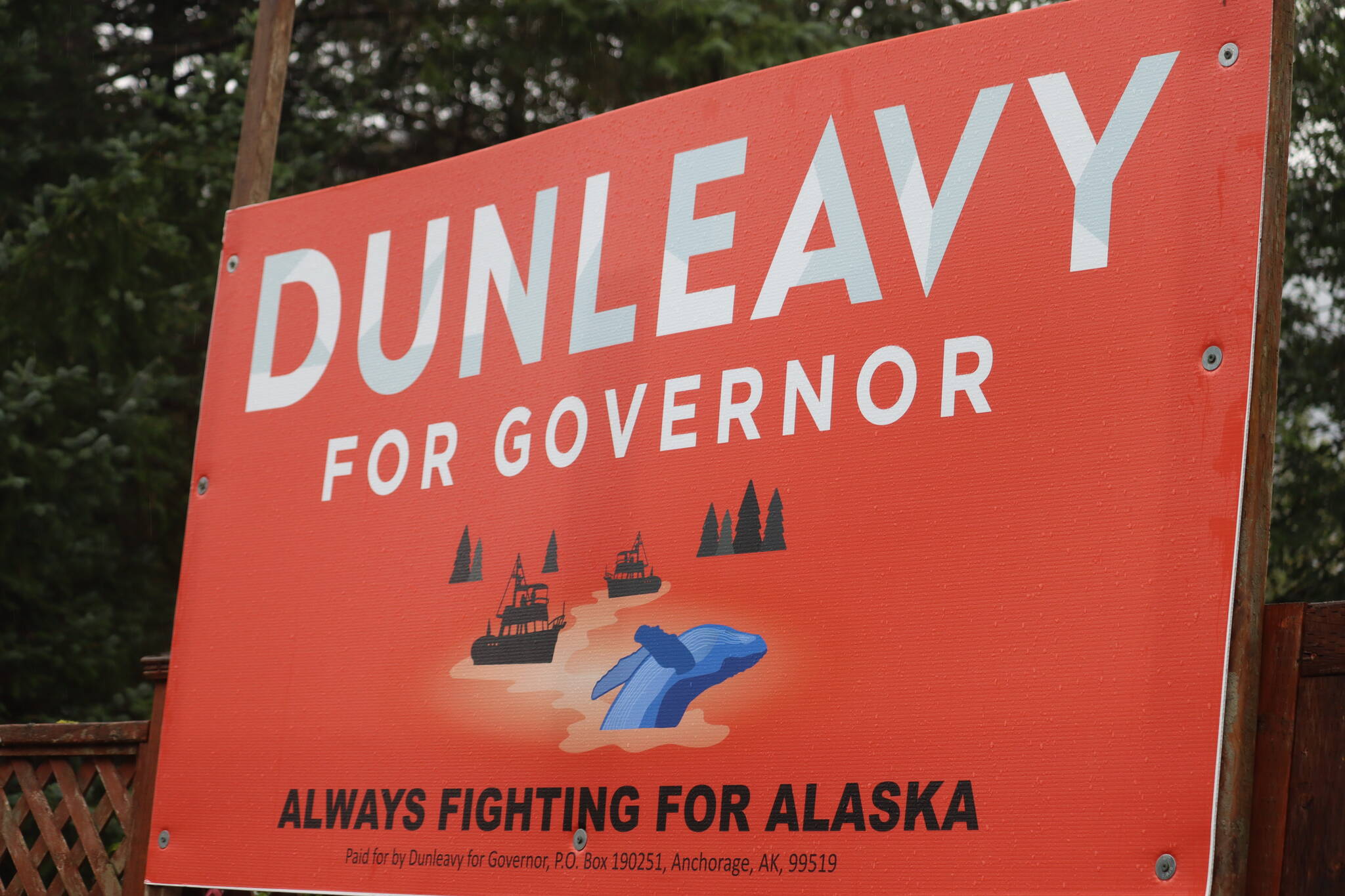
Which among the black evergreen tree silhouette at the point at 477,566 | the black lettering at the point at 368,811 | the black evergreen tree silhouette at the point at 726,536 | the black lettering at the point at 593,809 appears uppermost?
the black evergreen tree silhouette at the point at 726,536

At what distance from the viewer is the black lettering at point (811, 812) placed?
7.61 ft

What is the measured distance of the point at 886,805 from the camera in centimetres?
226

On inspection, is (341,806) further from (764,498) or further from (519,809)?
(764,498)

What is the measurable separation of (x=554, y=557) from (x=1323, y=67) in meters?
9.23

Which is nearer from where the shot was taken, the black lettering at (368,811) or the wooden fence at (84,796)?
the black lettering at (368,811)

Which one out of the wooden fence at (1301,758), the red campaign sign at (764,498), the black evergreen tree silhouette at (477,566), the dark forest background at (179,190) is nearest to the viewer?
the wooden fence at (1301,758)

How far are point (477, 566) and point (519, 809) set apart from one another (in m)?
0.52

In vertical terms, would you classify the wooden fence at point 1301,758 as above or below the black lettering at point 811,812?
above

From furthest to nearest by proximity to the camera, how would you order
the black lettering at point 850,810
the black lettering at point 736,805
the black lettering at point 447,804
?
the black lettering at point 447,804, the black lettering at point 736,805, the black lettering at point 850,810

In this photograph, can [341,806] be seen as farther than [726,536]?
Yes

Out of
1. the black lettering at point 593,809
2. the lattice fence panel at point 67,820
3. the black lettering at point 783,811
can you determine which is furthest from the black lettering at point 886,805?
the lattice fence panel at point 67,820

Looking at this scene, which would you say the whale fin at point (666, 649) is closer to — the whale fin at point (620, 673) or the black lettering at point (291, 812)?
the whale fin at point (620, 673)

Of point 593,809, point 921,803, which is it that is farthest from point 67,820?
point 921,803

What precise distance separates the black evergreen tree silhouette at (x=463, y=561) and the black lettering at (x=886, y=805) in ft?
3.40
